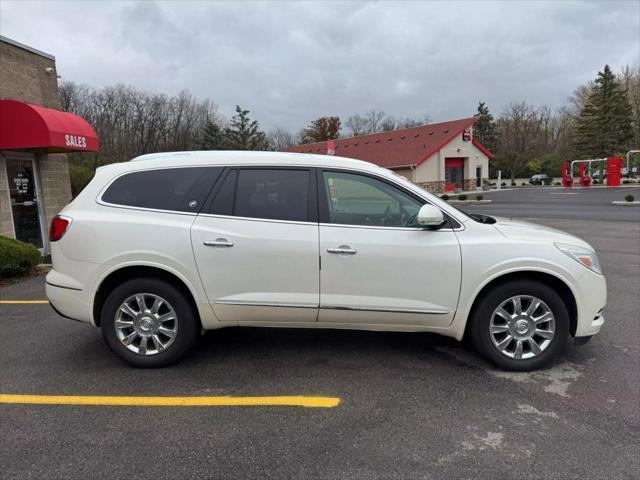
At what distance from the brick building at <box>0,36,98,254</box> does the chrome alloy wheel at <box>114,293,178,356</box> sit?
7347 mm

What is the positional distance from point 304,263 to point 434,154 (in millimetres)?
39333

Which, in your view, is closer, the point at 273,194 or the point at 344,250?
the point at 344,250

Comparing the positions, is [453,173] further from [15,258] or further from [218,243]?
[218,243]

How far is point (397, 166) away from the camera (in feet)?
134

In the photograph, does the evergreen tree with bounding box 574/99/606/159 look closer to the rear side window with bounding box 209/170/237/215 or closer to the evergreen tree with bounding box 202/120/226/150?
the evergreen tree with bounding box 202/120/226/150

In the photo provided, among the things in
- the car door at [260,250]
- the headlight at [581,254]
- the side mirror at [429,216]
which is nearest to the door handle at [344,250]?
the car door at [260,250]

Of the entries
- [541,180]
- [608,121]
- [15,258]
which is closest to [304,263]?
[15,258]

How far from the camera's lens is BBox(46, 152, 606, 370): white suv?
12.2 feet

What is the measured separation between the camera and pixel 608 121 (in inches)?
2181

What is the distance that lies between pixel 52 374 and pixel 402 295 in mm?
3040

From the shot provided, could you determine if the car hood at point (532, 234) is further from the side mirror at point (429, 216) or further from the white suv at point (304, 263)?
the side mirror at point (429, 216)

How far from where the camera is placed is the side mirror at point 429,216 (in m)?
3.63

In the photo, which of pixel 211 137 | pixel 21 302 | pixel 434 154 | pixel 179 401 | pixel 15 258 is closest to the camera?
pixel 179 401

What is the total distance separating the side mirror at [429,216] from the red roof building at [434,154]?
37078mm
